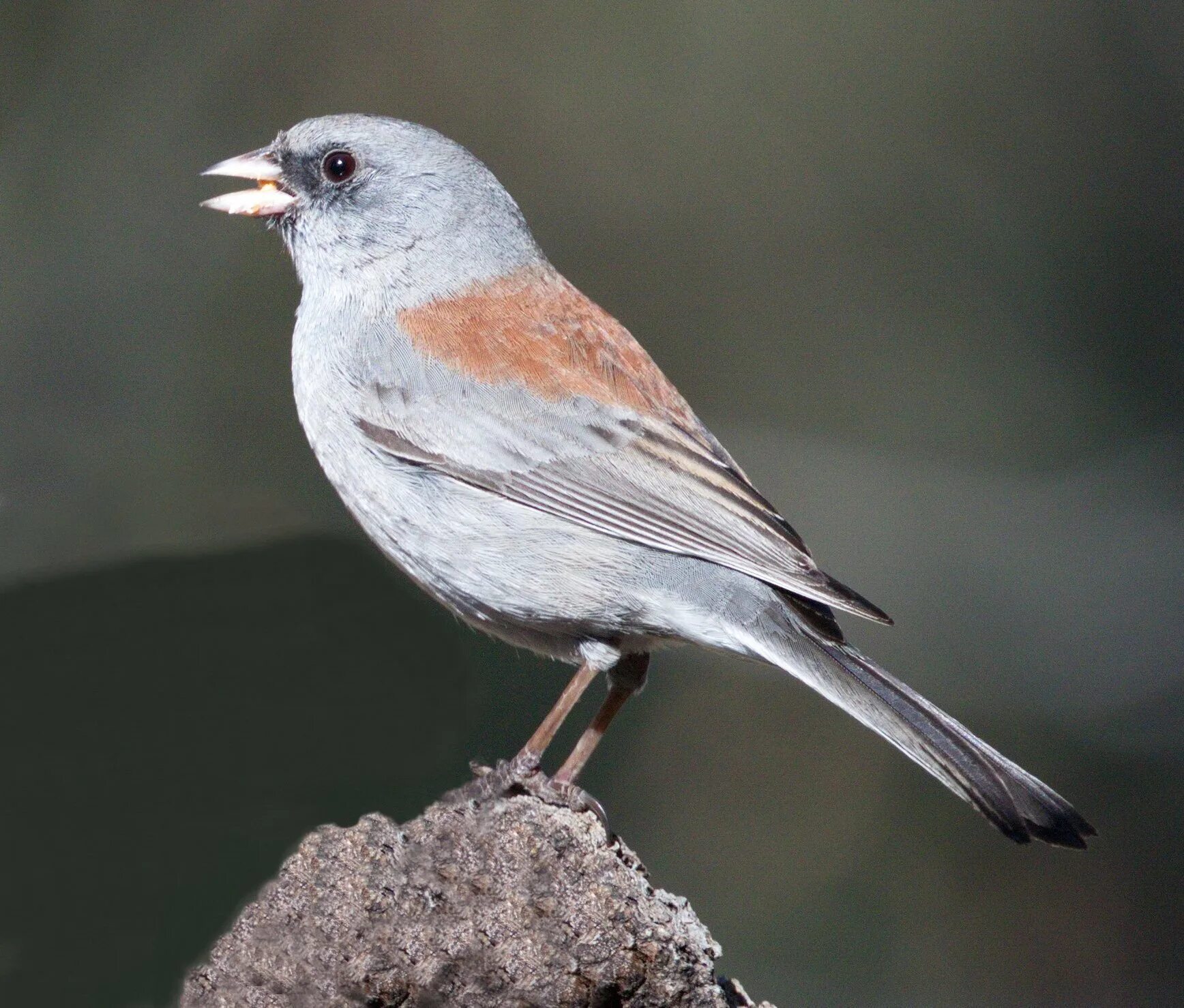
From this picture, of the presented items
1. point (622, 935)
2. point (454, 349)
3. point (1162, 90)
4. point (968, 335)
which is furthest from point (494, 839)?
point (1162, 90)

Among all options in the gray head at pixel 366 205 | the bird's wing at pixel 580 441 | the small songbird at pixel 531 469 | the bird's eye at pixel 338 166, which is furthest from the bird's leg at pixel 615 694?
the bird's eye at pixel 338 166

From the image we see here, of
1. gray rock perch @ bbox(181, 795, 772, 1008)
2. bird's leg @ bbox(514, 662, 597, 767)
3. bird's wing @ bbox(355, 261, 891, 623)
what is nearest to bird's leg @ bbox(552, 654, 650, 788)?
bird's leg @ bbox(514, 662, 597, 767)

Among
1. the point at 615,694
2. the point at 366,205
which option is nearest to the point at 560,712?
the point at 615,694

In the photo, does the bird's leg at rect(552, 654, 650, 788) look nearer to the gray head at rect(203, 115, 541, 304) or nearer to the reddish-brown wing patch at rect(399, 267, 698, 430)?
the reddish-brown wing patch at rect(399, 267, 698, 430)

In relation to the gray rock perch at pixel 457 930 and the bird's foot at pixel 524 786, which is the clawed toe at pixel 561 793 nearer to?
the bird's foot at pixel 524 786

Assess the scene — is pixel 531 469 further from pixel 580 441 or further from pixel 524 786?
pixel 524 786

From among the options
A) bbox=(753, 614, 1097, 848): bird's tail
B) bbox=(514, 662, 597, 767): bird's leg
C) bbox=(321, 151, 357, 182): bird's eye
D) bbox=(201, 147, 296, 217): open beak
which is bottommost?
bbox=(514, 662, 597, 767): bird's leg
